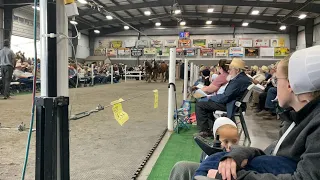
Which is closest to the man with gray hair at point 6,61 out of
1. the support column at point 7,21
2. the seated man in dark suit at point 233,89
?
the seated man in dark suit at point 233,89

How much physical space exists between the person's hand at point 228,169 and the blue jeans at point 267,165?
73 millimetres

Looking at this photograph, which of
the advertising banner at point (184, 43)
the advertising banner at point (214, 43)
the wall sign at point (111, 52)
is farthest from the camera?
the wall sign at point (111, 52)

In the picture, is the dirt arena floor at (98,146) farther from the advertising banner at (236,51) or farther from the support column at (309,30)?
the advertising banner at (236,51)

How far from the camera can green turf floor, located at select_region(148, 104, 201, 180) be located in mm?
2594

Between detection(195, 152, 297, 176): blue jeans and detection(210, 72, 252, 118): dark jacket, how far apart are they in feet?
7.78

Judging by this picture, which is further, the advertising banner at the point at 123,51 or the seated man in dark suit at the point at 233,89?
the advertising banner at the point at 123,51

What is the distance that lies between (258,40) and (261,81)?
62.1 feet

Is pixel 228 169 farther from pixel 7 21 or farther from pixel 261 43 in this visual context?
pixel 261 43

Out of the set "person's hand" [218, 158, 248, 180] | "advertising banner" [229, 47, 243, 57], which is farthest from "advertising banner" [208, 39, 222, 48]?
"person's hand" [218, 158, 248, 180]

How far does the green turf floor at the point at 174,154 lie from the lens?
102 inches

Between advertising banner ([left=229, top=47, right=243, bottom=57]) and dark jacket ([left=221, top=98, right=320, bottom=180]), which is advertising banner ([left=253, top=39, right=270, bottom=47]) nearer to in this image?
advertising banner ([left=229, top=47, right=243, bottom=57])

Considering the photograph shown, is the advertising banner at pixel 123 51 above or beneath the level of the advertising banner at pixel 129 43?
beneath

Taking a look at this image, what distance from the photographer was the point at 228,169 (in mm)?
1046

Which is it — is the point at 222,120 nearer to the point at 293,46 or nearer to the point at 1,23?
the point at 1,23
